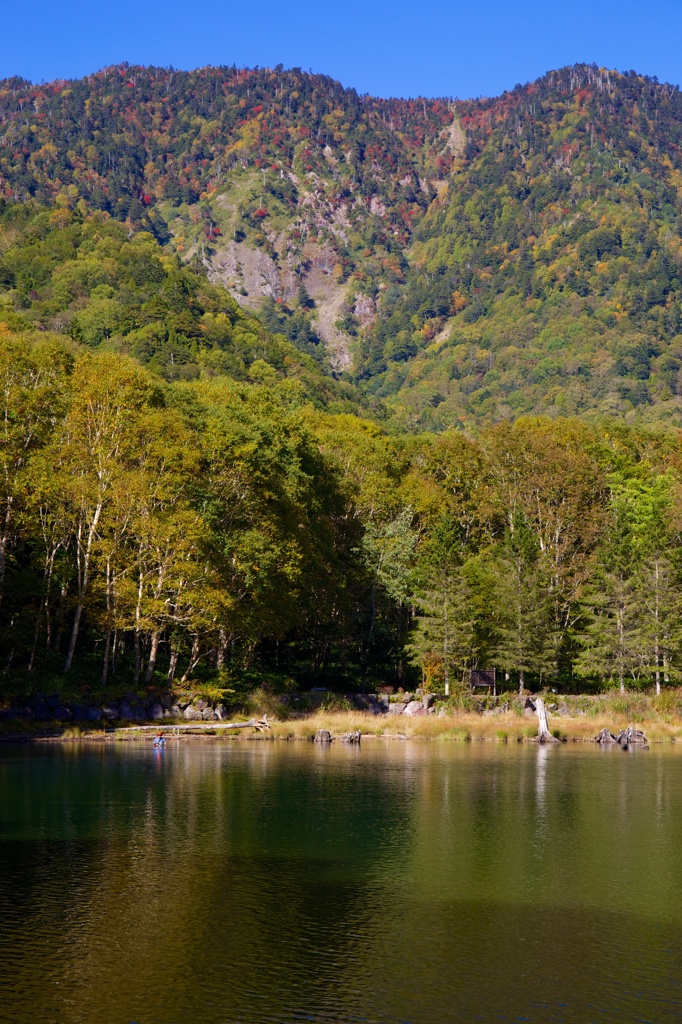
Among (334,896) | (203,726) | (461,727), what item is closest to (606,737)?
(461,727)

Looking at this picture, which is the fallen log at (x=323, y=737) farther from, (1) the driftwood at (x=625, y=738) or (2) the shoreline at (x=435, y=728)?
(1) the driftwood at (x=625, y=738)

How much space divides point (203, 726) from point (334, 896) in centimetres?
4099

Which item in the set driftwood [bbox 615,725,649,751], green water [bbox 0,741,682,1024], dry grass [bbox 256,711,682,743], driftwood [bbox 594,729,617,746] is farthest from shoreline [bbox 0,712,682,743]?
green water [bbox 0,741,682,1024]

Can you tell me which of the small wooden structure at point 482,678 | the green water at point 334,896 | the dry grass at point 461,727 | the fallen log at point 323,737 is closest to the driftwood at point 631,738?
the dry grass at point 461,727

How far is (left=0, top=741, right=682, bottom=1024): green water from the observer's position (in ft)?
68.3

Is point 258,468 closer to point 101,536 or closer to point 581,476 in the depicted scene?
point 101,536

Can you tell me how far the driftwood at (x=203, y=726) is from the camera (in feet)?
217

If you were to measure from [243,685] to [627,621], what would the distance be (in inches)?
1187

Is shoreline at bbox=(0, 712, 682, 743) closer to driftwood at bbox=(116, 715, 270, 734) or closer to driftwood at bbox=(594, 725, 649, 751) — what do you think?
driftwood at bbox=(116, 715, 270, 734)

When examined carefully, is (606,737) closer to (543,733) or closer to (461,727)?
(543,733)

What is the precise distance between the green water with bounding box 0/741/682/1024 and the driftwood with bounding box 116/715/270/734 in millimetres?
14693

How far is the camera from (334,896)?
94.0ft

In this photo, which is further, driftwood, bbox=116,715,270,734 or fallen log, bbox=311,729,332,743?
fallen log, bbox=311,729,332,743

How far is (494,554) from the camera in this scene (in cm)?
9462
